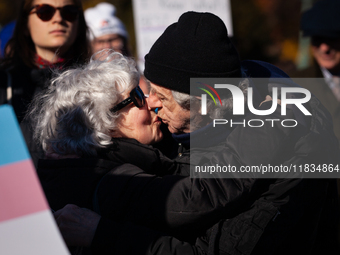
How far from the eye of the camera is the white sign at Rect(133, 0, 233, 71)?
4977 millimetres

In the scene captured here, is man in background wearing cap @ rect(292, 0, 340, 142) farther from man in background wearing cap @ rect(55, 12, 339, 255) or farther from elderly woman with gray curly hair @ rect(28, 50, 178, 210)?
elderly woman with gray curly hair @ rect(28, 50, 178, 210)

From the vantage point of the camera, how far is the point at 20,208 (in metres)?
1.51

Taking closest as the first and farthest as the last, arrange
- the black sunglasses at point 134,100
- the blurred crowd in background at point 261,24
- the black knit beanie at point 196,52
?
the black knit beanie at point 196,52, the black sunglasses at point 134,100, the blurred crowd in background at point 261,24

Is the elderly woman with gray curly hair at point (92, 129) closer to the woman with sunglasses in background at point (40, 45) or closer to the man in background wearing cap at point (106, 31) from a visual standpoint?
the woman with sunglasses in background at point (40, 45)

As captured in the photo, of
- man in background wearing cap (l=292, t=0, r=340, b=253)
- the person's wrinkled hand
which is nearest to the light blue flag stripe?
the person's wrinkled hand

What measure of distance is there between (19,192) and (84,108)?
752mm

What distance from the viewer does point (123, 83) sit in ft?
7.57

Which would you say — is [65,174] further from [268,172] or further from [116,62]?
[268,172]

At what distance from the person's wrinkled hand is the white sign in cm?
317

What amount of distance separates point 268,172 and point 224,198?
226 millimetres

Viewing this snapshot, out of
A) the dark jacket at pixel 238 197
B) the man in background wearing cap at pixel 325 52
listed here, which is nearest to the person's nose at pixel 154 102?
the dark jacket at pixel 238 197

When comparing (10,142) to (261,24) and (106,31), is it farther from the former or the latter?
(261,24)

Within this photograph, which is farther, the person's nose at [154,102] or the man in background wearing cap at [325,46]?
the man in background wearing cap at [325,46]

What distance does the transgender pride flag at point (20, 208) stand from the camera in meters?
1.45
